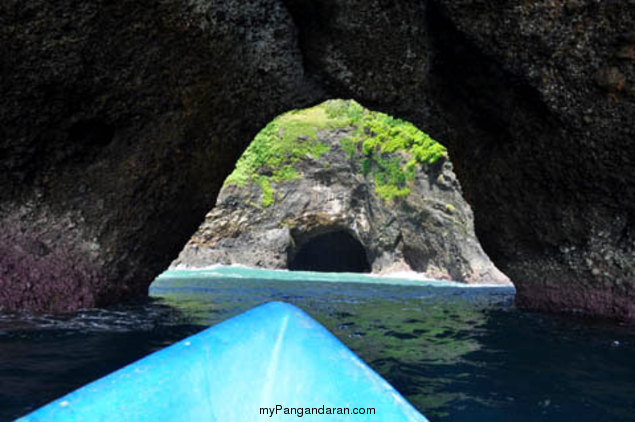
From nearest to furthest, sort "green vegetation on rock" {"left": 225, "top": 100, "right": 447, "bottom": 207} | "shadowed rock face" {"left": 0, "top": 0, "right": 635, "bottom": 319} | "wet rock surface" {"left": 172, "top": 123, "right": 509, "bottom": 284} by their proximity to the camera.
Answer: "shadowed rock face" {"left": 0, "top": 0, "right": 635, "bottom": 319} → "green vegetation on rock" {"left": 225, "top": 100, "right": 447, "bottom": 207} → "wet rock surface" {"left": 172, "top": 123, "right": 509, "bottom": 284}

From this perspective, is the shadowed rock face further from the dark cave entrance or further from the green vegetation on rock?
the dark cave entrance

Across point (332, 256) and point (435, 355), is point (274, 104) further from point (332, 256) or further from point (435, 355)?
point (332, 256)

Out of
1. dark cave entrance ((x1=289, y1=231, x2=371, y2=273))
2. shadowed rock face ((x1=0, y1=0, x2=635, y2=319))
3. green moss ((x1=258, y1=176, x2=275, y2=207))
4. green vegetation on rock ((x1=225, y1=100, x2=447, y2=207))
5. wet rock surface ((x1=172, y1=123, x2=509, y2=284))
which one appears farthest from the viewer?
dark cave entrance ((x1=289, y1=231, x2=371, y2=273))

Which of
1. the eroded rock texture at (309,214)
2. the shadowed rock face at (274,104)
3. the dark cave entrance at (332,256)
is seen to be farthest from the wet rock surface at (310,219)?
A: the shadowed rock face at (274,104)

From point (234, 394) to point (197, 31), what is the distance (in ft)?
13.8

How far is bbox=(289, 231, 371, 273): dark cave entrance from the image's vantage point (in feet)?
79.6

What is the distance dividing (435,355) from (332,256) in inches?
851

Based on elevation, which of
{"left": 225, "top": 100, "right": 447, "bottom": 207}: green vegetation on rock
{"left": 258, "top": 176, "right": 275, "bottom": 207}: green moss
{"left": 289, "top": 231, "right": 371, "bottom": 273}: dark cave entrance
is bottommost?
{"left": 289, "top": 231, "right": 371, "bottom": 273}: dark cave entrance

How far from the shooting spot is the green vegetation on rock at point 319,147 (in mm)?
18547

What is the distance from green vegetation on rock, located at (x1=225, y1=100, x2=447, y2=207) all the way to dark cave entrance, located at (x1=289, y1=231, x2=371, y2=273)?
558 centimetres

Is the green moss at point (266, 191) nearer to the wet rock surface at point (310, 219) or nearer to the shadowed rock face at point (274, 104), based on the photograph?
the wet rock surface at point (310, 219)

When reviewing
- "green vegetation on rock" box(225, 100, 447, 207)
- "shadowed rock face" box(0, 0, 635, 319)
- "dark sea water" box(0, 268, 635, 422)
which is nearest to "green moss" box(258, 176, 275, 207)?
"green vegetation on rock" box(225, 100, 447, 207)

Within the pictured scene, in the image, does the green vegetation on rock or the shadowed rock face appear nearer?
the shadowed rock face

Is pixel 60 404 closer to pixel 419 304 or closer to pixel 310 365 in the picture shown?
pixel 310 365
